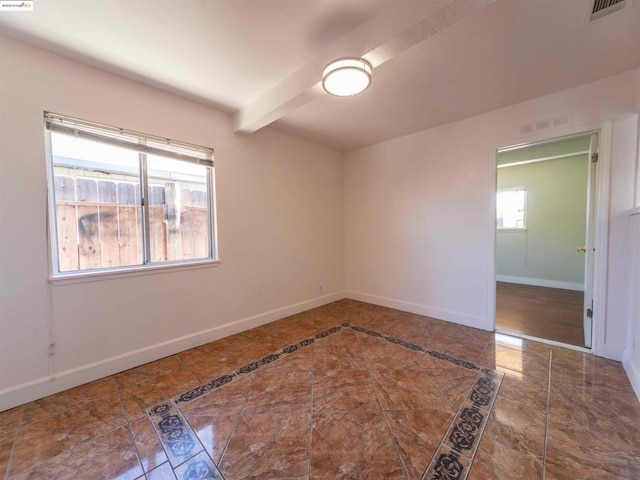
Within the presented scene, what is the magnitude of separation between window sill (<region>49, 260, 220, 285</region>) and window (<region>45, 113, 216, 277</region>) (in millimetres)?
63

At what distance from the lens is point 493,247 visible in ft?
10.1

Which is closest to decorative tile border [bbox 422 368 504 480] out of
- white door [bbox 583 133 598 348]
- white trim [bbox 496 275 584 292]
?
white door [bbox 583 133 598 348]

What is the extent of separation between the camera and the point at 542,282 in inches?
212

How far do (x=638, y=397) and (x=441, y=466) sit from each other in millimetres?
1721

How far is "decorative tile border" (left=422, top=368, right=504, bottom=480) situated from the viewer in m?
1.35

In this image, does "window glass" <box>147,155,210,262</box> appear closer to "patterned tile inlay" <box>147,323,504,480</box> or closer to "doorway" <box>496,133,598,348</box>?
"patterned tile inlay" <box>147,323,504,480</box>

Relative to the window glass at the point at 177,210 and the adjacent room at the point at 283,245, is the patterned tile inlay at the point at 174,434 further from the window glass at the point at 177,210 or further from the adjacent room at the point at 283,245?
the window glass at the point at 177,210

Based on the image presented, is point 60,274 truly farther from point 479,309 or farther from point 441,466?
point 479,309

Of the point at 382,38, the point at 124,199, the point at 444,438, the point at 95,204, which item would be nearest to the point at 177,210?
the point at 124,199

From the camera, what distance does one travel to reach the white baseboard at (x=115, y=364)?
1.91 metres

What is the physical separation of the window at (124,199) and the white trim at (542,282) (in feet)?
20.5

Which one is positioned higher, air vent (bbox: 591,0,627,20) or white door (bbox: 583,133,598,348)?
air vent (bbox: 591,0,627,20)

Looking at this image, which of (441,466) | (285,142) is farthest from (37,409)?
(285,142)

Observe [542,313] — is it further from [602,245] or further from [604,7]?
[604,7]
